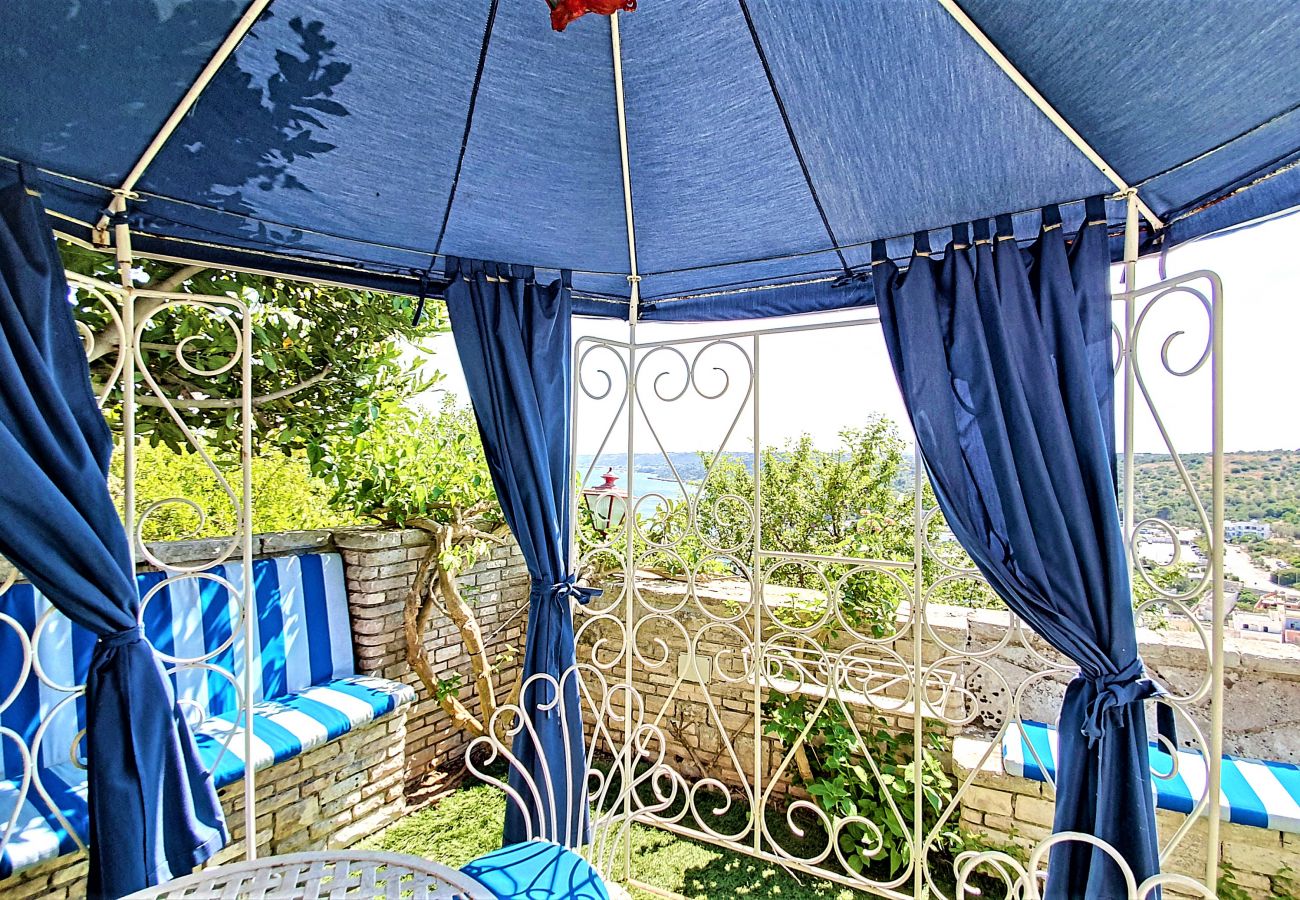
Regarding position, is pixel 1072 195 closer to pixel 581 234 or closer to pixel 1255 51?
pixel 1255 51

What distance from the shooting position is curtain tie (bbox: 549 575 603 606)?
2.27 m

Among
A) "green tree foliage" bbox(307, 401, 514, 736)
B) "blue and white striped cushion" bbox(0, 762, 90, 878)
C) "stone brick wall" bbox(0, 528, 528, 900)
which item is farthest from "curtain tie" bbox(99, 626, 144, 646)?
"green tree foliage" bbox(307, 401, 514, 736)

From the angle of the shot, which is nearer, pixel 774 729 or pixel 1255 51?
pixel 1255 51

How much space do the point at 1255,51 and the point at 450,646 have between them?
384 cm

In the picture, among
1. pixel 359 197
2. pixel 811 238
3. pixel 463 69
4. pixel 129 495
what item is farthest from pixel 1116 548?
pixel 129 495

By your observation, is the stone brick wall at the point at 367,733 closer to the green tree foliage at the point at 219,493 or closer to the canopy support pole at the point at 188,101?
the green tree foliage at the point at 219,493

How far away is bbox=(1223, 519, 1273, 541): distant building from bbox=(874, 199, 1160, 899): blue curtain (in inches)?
34.4

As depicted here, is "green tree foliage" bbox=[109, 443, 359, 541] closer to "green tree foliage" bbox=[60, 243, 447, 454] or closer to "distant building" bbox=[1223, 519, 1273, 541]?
"green tree foliage" bbox=[60, 243, 447, 454]

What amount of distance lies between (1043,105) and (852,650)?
2.13 m

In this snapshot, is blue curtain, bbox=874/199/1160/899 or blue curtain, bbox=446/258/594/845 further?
blue curtain, bbox=446/258/594/845

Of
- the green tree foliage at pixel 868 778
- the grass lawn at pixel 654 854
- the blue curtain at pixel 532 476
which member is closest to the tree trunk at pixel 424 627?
the grass lawn at pixel 654 854

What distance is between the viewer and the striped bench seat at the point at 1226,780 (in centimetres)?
198

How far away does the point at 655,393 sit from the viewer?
7.92 ft

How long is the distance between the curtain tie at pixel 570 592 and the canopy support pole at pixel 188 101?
1637 millimetres
